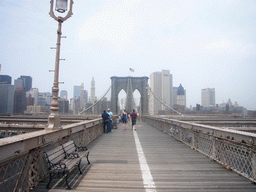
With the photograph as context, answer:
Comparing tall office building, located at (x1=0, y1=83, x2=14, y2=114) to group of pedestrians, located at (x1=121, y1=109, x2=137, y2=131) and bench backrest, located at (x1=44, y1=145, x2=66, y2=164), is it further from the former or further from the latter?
bench backrest, located at (x1=44, y1=145, x2=66, y2=164)

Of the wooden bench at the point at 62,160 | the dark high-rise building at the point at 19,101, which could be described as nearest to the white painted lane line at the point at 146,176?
the wooden bench at the point at 62,160

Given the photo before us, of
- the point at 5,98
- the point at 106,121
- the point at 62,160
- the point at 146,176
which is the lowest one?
the point at 146,176

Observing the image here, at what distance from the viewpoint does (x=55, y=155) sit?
160 inches

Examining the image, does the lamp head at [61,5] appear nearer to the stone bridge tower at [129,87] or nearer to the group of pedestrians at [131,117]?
the group of pedestrians at [131,117]

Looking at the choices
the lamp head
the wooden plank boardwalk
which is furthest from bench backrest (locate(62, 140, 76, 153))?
the lamp head

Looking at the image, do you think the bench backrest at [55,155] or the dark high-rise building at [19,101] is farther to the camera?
the dark high-rise building at [19,101]

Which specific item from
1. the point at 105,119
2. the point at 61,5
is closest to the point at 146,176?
the point at 61,5

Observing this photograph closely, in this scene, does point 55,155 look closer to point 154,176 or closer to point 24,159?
point 24,159

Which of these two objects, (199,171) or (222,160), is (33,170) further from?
(222,160)

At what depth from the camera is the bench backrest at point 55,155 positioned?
3771 millimetres

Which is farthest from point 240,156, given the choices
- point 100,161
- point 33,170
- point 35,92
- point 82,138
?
point 35,92

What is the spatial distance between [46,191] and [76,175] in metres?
0.88

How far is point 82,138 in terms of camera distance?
24.9 ft

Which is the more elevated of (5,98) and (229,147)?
(5,98)
